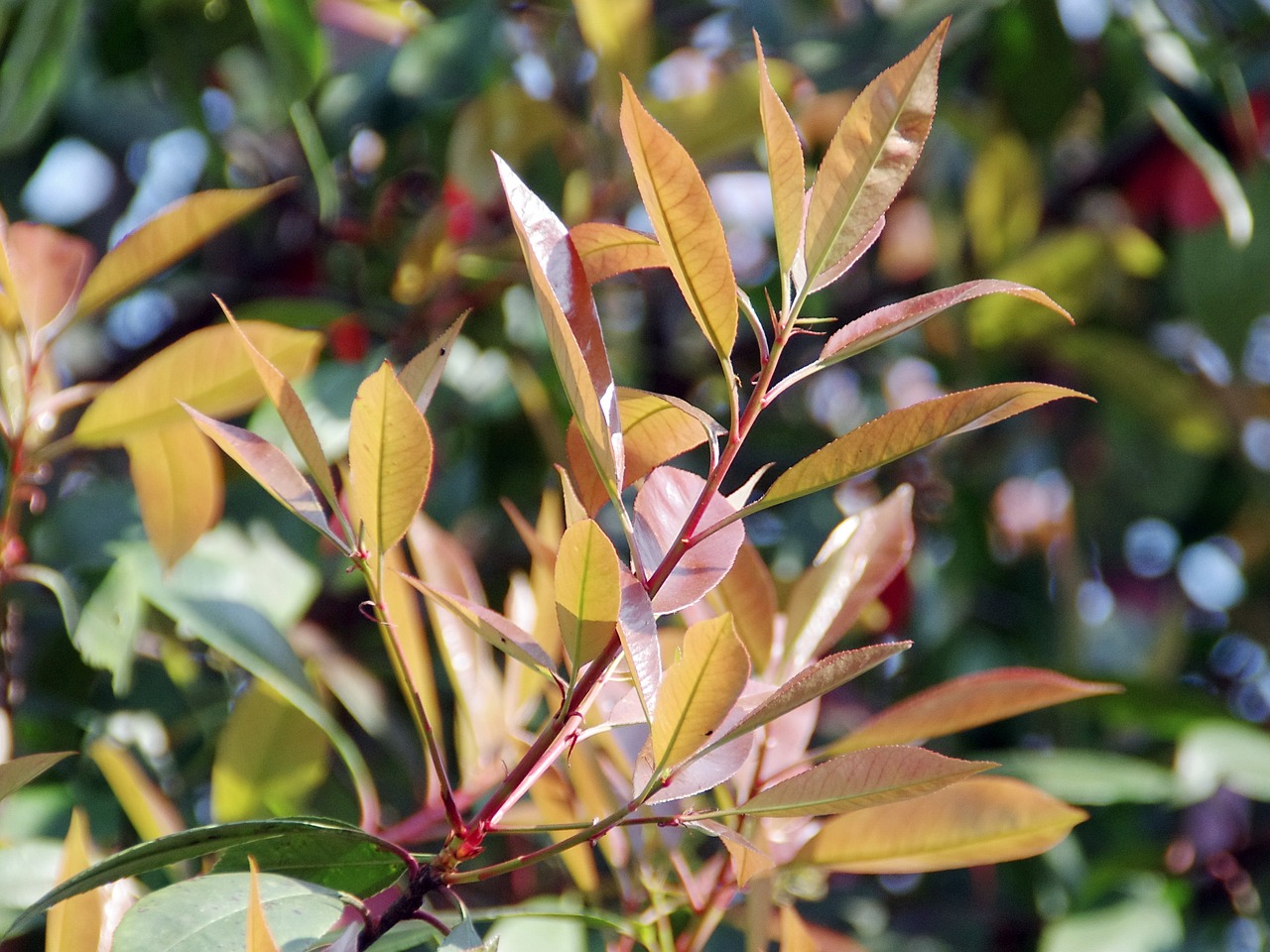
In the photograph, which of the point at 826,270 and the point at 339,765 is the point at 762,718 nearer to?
the point at 826,270

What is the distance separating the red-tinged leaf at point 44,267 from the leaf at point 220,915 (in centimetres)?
36

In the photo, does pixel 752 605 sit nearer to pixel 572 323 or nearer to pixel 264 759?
pixel 572 323

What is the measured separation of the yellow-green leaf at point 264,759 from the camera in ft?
2.32

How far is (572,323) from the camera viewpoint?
1.29 feet

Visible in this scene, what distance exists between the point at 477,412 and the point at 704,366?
42 cm

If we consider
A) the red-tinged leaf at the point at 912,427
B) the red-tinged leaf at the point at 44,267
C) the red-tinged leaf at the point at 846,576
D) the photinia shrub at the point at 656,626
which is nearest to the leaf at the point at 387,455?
the photinia shrub at the point at 656,626

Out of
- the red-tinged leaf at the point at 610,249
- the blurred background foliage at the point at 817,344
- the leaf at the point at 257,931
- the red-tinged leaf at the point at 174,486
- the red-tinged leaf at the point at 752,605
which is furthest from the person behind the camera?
the blurred background foliage at the point at 817,344

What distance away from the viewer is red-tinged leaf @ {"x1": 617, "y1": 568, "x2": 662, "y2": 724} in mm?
377

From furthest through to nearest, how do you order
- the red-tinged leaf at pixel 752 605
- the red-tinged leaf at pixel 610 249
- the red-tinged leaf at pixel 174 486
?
the red-tinged leaf at pixel 174 486
the red-tinged leaf at pixel 752 605
the red-tinged leaf at pixel 610 249

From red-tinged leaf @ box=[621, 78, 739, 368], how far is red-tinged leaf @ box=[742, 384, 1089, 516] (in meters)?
0.04

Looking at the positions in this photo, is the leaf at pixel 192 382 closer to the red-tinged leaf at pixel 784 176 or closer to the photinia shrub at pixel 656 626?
the photinia shrub at pixel 656 626

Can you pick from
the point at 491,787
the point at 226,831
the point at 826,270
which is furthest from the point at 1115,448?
the point at 226,831

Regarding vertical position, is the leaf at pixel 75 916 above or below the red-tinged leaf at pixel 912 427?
below

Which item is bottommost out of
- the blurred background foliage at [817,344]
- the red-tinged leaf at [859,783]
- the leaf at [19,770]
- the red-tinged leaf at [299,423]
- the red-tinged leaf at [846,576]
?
the blurred background foliage at [817,344]
